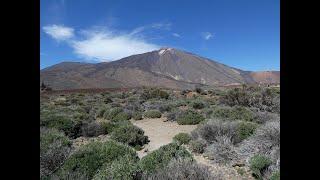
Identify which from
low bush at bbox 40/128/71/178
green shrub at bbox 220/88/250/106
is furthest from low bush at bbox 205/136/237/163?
green shrub at bbox 220/88/250/106

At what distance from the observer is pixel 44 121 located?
1541cm

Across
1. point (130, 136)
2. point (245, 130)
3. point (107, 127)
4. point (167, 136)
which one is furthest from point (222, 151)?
point (107, 127)

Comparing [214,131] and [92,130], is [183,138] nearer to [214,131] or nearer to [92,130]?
[214,131]

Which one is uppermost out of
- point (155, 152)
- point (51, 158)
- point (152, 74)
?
point (152, 74)

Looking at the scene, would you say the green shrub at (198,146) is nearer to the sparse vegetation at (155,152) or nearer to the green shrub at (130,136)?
the sparse vegetation at (155,152)

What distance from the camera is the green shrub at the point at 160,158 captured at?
767 centimetres

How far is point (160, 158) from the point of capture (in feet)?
26.8

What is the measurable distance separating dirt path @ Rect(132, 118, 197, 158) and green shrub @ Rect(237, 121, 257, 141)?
2989mm

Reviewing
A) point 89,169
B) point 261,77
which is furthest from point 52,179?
point 261,77

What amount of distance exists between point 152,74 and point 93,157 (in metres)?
120

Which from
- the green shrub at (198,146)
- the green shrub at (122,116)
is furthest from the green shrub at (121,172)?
the green shrub at (122,116)

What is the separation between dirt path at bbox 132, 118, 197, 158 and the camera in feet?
43.8

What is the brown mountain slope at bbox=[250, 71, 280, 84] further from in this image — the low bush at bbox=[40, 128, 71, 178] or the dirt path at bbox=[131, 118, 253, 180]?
the low bush at bbox=[40, 128, 71, 178]
